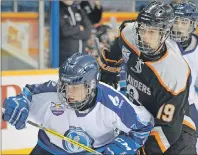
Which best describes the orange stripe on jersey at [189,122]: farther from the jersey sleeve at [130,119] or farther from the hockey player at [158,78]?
the jersey sleeve at [130,119]

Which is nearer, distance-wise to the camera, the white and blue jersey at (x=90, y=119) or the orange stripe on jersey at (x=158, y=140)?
the white and blue jersey at (x=90, y=119)

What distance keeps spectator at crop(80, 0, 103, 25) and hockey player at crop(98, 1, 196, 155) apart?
86.9 inches

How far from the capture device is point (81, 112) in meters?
2.46

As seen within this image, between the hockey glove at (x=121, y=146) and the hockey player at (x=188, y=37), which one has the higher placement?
the hockey player at (x=188, y=37)

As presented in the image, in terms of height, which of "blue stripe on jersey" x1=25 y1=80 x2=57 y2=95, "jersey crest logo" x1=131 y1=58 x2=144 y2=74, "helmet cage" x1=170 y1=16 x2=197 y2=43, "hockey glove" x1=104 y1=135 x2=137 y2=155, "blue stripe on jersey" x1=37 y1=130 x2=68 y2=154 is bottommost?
"blue stripe on jersey" x1=37 y1=130 x2=68 y2=154

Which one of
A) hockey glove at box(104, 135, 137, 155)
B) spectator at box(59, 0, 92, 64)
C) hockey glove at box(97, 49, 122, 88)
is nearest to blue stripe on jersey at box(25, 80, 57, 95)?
hockey glove at box(104, 135, 137, 155)

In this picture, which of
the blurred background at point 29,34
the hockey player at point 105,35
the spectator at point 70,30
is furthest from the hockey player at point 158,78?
the hockey player at point 105,35

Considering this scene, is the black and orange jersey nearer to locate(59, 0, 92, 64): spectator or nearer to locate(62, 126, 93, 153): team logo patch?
locate(62, 126, 93, 153): team logo patch

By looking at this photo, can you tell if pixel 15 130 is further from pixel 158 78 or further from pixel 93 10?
pixel 158 78

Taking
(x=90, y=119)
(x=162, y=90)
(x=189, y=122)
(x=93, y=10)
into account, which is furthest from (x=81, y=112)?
(x=93, y=10)

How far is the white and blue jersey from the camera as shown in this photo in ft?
8.00

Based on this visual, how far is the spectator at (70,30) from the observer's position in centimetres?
446

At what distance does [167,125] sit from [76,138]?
0.39 m

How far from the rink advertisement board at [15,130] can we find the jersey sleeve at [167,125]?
1573 mm
